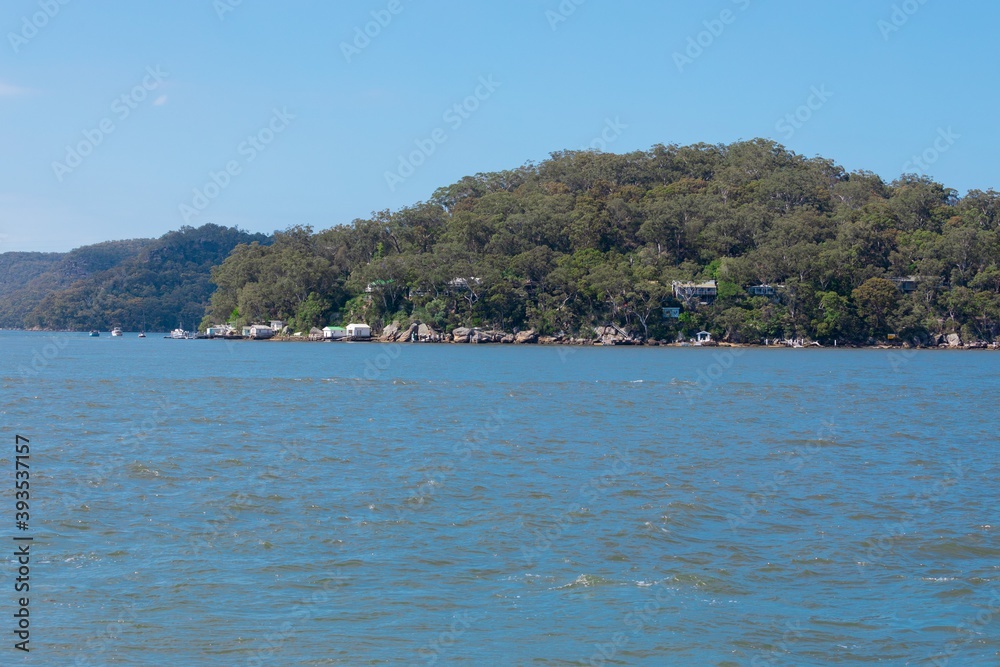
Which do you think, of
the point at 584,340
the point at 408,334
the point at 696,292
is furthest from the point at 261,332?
the point at 696,292

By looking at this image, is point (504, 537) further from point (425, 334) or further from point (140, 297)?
point (140, 297)

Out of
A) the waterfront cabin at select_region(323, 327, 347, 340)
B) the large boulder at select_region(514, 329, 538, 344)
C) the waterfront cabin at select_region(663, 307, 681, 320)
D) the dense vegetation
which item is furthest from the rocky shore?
the waterfront cabin at select_region(323, 327, 347, 340)

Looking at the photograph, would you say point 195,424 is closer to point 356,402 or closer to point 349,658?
point 356,402

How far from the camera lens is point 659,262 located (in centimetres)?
9650

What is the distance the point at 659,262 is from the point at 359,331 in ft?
A: 106

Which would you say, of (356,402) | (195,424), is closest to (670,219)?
(356,402)

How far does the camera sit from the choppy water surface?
9.03 m

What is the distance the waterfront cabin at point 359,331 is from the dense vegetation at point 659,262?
2673mm

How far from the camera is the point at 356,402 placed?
1222 inches

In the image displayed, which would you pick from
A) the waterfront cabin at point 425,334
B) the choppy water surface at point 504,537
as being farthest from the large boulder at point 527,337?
the choppy water surface at point 504,537

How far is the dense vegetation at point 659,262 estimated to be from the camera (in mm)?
88500

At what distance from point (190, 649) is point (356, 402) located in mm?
22522

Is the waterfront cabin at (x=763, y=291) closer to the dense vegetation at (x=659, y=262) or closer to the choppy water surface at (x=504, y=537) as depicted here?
the dense vegetation at (x=659, y=262)

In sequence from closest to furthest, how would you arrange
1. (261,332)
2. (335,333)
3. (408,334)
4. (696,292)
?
(696,292)
(408,334)
(335,333)
(261,332)
